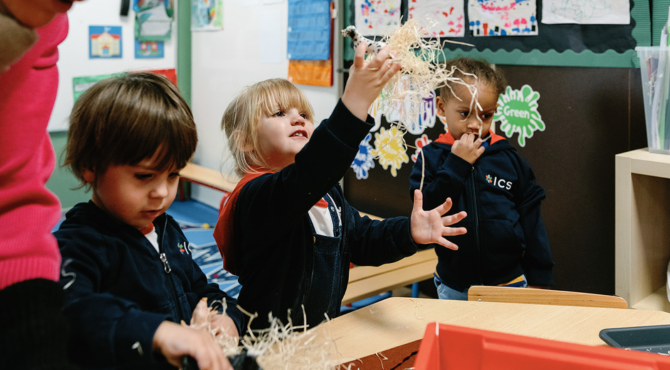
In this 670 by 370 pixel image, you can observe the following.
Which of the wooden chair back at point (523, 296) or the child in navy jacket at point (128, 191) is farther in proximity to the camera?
the wooden chair back at point (523, 296)

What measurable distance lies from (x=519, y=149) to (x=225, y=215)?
1.55 metres

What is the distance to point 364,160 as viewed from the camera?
10.1 feet

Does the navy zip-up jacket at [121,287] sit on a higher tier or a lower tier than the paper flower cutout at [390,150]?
lower

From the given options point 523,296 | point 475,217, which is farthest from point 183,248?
point 475,217

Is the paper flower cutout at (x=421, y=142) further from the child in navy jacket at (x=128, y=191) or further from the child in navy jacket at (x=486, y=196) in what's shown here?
the child in navy jacket at (x=128, y=191)

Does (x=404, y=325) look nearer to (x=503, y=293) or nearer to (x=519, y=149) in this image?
(x=503, y=293)

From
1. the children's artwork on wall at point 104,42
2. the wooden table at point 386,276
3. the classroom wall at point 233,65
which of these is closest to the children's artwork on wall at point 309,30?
the classroom wall at point 233,65

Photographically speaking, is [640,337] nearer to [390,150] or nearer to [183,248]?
[183,248]

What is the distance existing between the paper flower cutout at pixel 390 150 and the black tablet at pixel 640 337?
6.26 feet

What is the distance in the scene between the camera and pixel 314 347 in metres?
0.89

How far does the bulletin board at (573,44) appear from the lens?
1888 millimetres

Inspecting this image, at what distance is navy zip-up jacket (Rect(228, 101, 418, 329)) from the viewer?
37.1 inches

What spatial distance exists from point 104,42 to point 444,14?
3.28 meters

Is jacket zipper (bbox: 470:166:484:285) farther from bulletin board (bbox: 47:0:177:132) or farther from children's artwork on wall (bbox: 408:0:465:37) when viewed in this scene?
bulletin board (bbox: 47:0:177:132)
